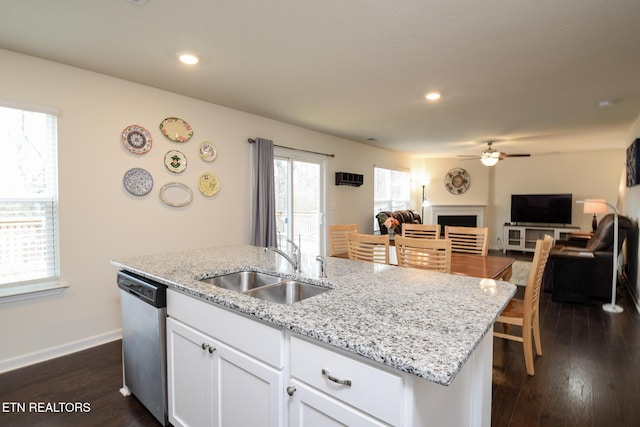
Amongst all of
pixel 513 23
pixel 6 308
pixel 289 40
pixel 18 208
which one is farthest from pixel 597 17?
pixel 6 308

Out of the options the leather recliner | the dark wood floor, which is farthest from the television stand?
the dark wood floor

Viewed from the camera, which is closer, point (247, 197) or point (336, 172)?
point (247, 197)

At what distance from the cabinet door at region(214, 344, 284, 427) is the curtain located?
9.11ft

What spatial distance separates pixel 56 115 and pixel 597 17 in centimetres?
394

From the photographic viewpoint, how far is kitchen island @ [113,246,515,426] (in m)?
0.93

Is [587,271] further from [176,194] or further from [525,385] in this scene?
[176,194]

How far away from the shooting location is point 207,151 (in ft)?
12.5

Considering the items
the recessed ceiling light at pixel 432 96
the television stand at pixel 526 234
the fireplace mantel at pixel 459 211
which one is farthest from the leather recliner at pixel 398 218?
the recessed ceiling light at pixel 432 96

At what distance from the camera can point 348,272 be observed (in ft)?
6.31

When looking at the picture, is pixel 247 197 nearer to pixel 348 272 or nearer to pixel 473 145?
pixel 348 272

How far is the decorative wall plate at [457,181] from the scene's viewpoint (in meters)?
8.50

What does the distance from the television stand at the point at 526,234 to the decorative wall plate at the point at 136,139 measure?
307 inches

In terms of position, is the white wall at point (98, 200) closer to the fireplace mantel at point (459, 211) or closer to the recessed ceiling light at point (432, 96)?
the recessed ceiling light at point (432, 96)

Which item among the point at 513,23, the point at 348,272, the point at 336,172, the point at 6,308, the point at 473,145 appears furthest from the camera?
the point at 473,145
